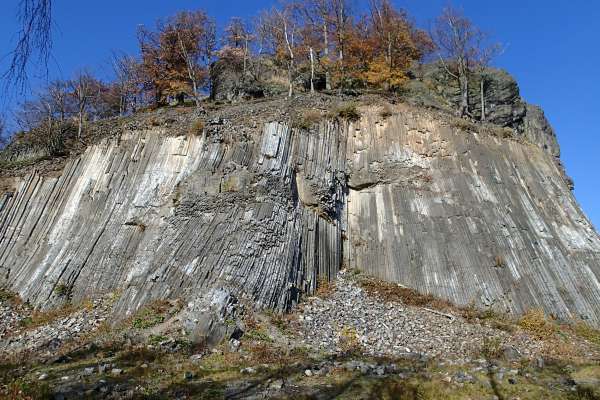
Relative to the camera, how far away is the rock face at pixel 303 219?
53.5 feet

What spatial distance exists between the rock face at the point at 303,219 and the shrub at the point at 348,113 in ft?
1.89

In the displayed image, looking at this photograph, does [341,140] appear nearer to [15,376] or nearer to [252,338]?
[252,338]

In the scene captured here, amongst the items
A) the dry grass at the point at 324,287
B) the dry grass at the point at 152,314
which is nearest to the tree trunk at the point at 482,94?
the dry grass at the point at 324,287

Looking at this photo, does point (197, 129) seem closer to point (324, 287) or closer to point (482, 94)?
point (324, 287)

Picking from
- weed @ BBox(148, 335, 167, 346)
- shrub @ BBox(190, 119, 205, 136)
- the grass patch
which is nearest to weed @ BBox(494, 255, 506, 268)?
the grass patch

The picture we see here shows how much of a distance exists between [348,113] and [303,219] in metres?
7.62

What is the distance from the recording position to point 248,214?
17.0 metres

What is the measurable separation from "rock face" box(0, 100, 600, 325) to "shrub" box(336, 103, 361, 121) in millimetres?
575

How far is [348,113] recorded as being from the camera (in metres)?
22.9

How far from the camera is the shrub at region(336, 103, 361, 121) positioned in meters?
22.9

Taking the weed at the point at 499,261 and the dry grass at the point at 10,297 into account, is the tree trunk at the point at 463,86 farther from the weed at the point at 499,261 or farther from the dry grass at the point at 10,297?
the dry grass at the point at 10,297

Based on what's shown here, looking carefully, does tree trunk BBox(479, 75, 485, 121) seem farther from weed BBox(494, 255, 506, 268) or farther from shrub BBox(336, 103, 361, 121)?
weed BBox(494, 255, 506, 268)

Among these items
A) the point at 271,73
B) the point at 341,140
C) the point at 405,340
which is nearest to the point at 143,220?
the point at 341,140

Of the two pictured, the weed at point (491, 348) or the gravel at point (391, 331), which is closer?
the weed at point (491, 348)
